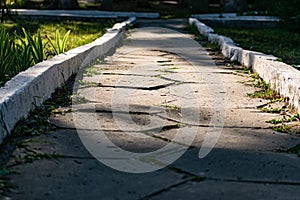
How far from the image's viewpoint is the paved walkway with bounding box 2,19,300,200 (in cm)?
282

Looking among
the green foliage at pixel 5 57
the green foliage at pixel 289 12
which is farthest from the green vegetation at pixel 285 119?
the green foliage at pixel 289 12

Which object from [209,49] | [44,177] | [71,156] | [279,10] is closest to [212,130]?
[71,156]

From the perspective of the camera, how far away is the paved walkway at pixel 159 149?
2820 mm

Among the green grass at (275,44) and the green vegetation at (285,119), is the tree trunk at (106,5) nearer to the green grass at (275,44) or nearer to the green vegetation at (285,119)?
the green grass at (275,44)

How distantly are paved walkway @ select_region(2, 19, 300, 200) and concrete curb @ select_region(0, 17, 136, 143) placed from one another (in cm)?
18

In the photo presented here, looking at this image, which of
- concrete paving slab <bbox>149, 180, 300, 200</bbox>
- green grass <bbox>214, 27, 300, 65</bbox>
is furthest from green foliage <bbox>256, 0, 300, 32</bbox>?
concrete paving slab <bbox>149, 180, 300, 200</bbox>

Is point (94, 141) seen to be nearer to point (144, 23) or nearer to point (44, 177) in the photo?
point (44, 177)

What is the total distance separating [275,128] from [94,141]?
1.24 meters

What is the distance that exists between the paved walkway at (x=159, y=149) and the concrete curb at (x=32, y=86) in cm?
18

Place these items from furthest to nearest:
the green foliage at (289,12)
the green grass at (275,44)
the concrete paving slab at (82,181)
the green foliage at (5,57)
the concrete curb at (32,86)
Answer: the green foliage at (289,12) < the green grass at (275,44) < the green foliage at (5,57) < the concrete curb at (32,86) < the concrete paving slab at (82,181)

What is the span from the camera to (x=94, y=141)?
351 cm

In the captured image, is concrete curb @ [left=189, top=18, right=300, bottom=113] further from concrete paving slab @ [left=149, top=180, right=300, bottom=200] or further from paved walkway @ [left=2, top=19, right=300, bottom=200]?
concrete paving slab @ [left=149, top=180, right=300, bottom=200]

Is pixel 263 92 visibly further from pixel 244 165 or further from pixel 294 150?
pixel 244 165

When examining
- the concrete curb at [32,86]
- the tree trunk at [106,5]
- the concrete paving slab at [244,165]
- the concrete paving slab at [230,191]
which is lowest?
the tree trunk at [106,5]
